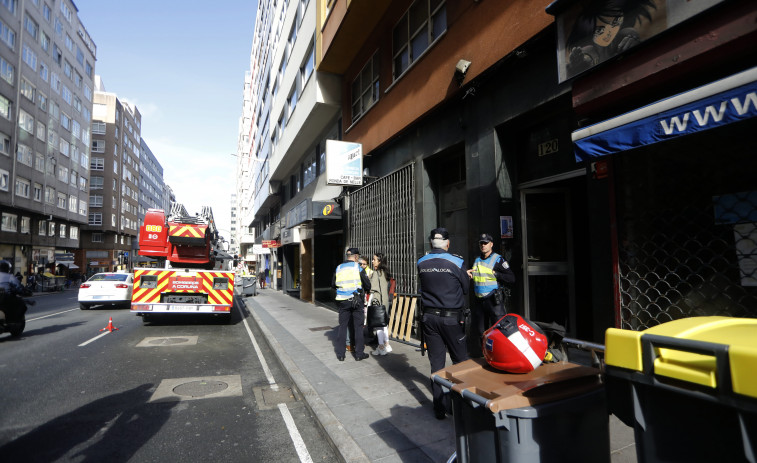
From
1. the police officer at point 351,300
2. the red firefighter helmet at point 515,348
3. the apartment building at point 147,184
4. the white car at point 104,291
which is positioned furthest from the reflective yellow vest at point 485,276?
the apartment building at point 147,184

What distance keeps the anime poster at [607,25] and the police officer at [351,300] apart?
4.22m

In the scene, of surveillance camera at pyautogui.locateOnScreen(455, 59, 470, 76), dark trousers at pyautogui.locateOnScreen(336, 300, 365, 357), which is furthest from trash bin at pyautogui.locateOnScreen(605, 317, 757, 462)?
surveillance camera at pyautogui.locateOnScreen(455, 59, 470, 76)

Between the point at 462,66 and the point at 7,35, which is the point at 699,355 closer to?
the point at 462,66

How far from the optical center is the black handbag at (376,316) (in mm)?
6930

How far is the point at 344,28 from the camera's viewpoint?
1077 centimetres

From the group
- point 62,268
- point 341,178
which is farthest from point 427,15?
point 62,268

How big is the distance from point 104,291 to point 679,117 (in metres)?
17.6

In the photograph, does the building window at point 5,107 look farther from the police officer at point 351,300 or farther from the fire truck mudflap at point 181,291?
the police officer at point 351,300

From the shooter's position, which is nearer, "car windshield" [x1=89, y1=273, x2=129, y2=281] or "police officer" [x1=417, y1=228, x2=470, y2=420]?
"police officer" [x1=417, y1=228, x2=470, y2=420]

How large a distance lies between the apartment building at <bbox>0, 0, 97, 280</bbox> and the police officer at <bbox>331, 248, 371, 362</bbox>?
121 feet

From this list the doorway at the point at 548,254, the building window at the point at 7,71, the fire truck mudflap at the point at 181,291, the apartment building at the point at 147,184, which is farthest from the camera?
the apartment building at the point at 147,184

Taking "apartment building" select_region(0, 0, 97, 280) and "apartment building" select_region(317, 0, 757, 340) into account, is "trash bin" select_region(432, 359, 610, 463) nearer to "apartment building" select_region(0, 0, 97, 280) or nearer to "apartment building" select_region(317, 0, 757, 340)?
"apartment building" select_region(317, 0, 757, 340)

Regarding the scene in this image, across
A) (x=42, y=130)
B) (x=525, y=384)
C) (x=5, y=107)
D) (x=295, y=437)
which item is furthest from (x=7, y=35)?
(x=525, y=384)

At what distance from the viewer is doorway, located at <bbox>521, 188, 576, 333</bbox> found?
610 centimetres
